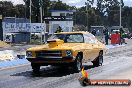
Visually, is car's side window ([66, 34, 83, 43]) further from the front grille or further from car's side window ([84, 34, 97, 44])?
the front grille

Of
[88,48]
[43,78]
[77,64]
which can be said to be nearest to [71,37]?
[88,48]

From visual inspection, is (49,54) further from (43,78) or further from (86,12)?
(86,12)

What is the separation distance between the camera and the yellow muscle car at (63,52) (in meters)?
16.0

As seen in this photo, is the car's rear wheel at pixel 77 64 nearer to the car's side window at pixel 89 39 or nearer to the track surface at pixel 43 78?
the track surface at pixel 43 78

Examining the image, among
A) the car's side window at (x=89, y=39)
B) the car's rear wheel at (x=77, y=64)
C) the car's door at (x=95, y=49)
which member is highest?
the car's side window at (x=89, y=39)

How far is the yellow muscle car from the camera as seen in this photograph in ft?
52.4

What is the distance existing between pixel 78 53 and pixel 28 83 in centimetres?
363

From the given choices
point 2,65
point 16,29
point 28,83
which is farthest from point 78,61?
point 16,29

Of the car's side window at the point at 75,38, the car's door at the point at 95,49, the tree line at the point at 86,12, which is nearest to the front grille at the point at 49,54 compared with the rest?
the car's side window at the point at 75,38

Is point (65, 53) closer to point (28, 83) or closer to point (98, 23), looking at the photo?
point (28, 83)

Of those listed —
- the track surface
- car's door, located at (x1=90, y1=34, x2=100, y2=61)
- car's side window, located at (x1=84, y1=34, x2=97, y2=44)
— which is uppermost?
car's side window, located at (x1=84, y1=34, x2=97, y2=44)

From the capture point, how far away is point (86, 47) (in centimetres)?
1761

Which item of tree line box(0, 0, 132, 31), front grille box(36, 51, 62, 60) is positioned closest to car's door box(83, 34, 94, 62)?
front grille box(36, 51, 62, 60)

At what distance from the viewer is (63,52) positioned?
1594cm
